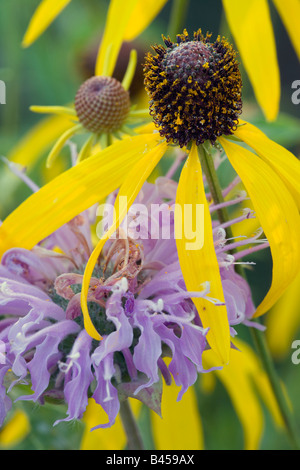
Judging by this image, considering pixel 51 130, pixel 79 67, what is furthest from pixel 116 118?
pixel 79 67

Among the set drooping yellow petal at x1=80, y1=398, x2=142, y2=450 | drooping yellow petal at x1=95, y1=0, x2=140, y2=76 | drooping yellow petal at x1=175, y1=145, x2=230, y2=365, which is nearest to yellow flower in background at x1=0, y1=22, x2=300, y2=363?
drooping yellow petal at x1=175, y1=145, x2=230, y2=365

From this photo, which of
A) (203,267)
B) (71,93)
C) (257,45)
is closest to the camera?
(203,267)

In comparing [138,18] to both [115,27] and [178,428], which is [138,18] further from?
[178,428]

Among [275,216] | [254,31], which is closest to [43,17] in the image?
[254,31]

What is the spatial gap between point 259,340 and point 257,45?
0.75ft

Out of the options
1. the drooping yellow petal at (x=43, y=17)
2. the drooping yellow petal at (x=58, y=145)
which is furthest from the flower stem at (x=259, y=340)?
the drooping yellow petal at (x=43, y=17)

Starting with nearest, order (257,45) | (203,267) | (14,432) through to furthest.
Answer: (203,267)
(257,45)
(14,432)

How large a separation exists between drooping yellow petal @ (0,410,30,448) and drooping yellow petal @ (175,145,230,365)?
0.33 m

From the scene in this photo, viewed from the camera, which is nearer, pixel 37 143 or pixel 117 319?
pixel 117 319

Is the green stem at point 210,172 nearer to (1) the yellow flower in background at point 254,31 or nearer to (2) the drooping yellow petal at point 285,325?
(1) the yellow flower in background at point 254,31

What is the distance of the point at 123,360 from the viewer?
418 mm

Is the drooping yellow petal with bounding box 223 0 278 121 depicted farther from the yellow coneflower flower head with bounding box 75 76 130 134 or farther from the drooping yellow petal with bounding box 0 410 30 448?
the drooping yellow petal with bounding box 0 410 30 448

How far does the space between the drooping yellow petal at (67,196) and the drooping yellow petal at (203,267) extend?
0.05 meters

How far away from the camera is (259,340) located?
0.44m
